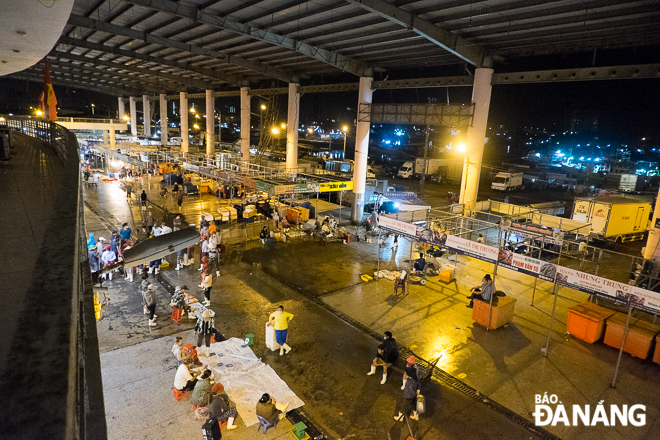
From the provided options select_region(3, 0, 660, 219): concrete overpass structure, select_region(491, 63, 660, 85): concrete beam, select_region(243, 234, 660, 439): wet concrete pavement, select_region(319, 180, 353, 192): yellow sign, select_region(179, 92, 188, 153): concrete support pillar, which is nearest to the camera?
select_region(243, 234, 660, 439): wet concrete pavement

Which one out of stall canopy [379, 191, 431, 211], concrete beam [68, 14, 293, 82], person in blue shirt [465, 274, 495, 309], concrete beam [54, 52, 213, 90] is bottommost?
person in blue shirt [465, 274, 495, 309]

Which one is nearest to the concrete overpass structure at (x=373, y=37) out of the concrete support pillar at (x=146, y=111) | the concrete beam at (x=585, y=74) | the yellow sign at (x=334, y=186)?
the concrete beam at (x=585, y=74)

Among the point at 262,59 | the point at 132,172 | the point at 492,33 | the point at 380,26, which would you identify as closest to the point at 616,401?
the point at 492,33

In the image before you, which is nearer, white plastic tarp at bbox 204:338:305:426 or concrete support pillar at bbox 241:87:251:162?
white plastic tarp at bbox 204:338:305:426

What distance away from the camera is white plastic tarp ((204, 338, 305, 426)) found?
24.8 feet

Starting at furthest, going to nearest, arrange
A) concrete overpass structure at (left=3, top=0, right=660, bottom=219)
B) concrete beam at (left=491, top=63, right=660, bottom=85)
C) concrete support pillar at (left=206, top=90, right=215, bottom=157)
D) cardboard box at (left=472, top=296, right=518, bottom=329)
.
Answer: concrete support pillar at (left=206, top=90, right=215, bottom=157)
concrete overpass structure at (left=3, top=0, right=660, bottom=219)
concrete beam at (left=491, top=63, right=660, bottom=85)
cardboard box at (left=472, top=296, right=518, bottom=329)

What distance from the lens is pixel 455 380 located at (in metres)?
8.72

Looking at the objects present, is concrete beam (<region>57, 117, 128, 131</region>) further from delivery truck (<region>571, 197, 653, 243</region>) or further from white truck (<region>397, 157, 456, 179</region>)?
delivery truck (<region>571, 197, 653, 243</region>)

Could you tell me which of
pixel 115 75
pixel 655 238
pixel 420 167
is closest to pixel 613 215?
pixel 655 238

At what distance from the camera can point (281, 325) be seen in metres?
9.21

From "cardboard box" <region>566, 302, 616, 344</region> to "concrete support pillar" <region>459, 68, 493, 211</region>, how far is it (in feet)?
27.6

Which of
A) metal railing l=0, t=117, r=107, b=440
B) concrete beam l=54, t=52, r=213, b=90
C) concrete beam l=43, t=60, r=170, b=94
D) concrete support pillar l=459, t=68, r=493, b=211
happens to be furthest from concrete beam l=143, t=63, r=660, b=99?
concrete beam l=43, t=60, r=170, b=94

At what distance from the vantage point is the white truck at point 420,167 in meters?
47.1

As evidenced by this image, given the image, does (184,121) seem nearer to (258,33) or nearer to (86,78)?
(86,78)
